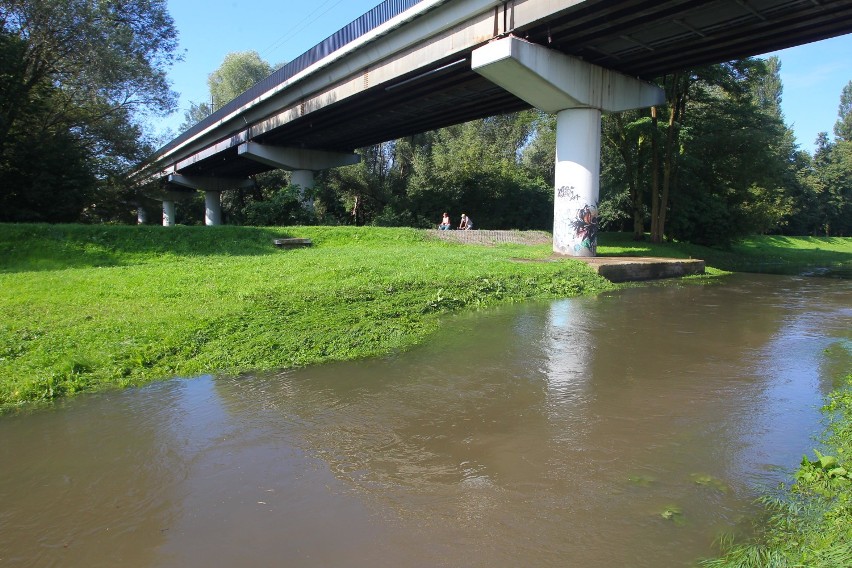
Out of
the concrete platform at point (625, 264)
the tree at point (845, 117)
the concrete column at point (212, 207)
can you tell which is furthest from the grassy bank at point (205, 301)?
the tree at point (845, 117)

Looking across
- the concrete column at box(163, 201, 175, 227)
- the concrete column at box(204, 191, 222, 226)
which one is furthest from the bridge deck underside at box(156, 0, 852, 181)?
the concrete column at box(163, 201, 175, 227)

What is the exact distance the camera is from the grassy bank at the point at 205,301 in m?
6.55

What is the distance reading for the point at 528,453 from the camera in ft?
14.1

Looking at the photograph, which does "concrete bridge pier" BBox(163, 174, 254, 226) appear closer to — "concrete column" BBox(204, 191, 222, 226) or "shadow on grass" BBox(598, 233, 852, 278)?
"concrete column" BBox(204, 191, 222, 226)

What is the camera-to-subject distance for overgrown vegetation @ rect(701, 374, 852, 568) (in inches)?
109

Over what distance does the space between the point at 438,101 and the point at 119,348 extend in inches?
881

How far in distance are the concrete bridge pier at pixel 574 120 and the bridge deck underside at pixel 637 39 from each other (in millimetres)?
626

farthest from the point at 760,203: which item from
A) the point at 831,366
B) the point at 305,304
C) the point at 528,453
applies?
the point at 528,453

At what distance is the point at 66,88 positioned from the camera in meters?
25.4

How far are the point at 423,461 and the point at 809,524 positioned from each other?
2460 mm

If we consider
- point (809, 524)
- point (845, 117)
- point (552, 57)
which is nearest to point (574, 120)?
point (552, 57)

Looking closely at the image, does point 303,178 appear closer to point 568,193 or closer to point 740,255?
point 568,193

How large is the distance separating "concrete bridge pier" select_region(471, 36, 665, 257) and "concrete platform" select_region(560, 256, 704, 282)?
265cm

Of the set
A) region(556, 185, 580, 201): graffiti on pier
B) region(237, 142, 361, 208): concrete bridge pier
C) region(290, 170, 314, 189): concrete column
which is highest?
region(237, 142, 361, 208): concrete bridge pier
